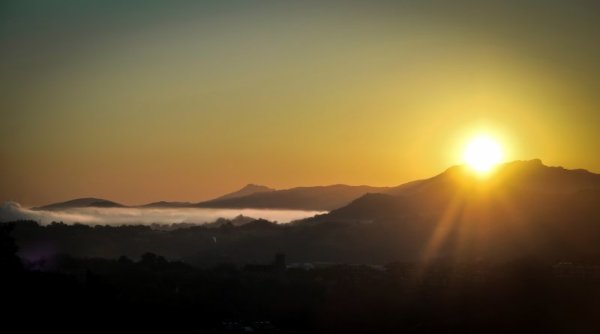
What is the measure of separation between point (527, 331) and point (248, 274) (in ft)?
206

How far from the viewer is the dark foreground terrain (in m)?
65.6

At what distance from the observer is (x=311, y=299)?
98.4 meters

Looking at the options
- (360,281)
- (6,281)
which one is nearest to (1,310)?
(6,281)

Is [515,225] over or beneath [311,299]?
over

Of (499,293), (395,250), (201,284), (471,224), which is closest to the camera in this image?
(499,293)

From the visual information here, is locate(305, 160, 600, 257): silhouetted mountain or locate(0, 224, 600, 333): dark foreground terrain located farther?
locate(305, 160, 600, 257): silhouetted mountain

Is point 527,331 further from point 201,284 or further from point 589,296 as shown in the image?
point 201,284

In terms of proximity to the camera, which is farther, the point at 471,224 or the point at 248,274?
the point at 471,224

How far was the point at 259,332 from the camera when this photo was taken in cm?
7050

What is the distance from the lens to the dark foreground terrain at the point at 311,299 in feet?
215

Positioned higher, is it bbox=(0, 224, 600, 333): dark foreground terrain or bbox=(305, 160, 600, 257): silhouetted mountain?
bbox=(305, 160, 600, 257): silhouetted mountain

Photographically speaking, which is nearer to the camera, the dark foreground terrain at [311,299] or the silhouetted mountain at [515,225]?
the dark foreground terrain at [311,299]

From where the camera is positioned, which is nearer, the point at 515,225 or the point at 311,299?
the point at 311,299

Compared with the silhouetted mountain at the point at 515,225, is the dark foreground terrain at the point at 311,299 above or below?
below
